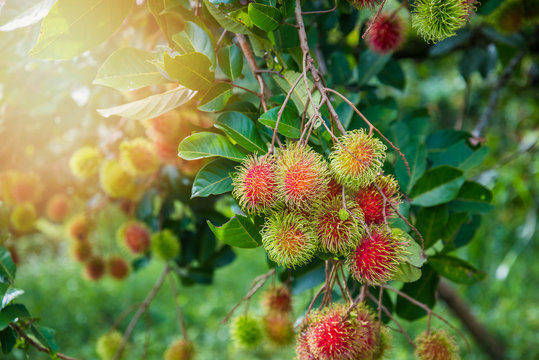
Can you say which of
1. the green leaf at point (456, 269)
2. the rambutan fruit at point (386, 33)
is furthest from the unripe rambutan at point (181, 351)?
the rambutan fruit at point (386, 33)

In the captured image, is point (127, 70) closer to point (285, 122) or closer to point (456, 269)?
point (285, 122)

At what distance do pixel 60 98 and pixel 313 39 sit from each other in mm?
859

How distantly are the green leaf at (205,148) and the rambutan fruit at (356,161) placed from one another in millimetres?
156

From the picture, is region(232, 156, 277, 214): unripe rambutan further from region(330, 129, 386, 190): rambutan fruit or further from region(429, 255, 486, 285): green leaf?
region(429, 255, 486, 285): green leaf

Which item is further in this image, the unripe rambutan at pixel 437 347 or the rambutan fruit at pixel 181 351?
the rambutan fruit at pixel 181 351

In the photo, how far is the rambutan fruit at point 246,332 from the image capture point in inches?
37.1

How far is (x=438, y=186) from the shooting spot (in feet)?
2.76

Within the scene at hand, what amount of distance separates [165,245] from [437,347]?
752mm

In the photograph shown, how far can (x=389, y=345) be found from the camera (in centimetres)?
74

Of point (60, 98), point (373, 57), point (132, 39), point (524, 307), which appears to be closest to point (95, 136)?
point (60, 98)

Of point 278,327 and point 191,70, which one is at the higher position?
point 191,70

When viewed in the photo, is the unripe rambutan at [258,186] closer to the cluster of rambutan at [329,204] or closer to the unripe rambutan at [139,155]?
the cluster of rambutan at [329,204]

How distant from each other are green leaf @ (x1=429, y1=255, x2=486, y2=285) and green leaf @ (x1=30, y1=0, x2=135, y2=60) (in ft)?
2.43

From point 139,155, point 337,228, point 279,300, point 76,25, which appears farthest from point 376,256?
point 139,155
